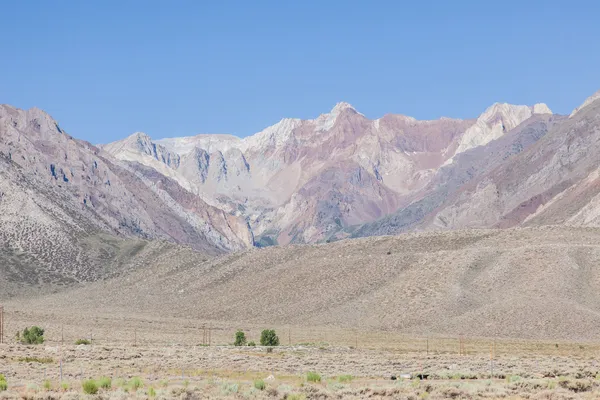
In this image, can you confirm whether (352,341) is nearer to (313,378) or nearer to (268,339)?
(268,339)

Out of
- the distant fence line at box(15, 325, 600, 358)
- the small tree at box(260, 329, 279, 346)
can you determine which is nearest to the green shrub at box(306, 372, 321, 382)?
the distant fence line at box(15, 325, 600, 358)

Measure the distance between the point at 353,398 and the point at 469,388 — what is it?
5433 millimetres

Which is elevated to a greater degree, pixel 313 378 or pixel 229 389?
pixel 313 378

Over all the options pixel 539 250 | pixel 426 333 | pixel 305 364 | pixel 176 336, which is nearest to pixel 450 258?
pixel 539 250

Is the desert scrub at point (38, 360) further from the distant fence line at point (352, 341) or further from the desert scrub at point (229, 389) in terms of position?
the desert scrub at point (229, 389)

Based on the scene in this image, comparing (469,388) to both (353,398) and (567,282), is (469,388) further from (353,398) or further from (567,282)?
(567,282)

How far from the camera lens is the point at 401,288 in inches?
4931

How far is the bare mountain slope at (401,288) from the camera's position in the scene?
4227 inches

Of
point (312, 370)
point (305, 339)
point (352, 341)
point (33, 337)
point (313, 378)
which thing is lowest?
point (313, 378)

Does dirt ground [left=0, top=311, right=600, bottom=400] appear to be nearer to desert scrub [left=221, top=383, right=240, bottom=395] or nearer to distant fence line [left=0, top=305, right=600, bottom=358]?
desert scrub [left=221, top=383, right=240, bottom=395]

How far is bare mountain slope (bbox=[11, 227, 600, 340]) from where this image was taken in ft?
352

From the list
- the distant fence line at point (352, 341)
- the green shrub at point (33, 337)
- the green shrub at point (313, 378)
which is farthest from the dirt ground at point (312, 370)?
the green shrub at point (33, 337)

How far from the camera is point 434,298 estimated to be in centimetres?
11800

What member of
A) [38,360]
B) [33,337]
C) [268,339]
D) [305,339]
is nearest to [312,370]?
[38,360]
